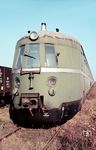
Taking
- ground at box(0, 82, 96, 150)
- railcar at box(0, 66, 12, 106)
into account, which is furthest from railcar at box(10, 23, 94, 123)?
railcar at box(0, 66, 12, 106)

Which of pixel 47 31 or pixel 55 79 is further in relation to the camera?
pixel 47 31

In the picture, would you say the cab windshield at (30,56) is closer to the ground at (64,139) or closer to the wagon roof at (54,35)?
the wagon roof at (54,35)

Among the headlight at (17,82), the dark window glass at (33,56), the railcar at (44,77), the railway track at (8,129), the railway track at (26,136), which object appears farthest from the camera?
the headlight at (17,82)

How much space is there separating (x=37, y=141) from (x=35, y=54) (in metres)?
3.36

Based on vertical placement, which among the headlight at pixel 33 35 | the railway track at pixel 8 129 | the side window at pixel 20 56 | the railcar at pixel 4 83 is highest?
the headlight at pixel 33 35

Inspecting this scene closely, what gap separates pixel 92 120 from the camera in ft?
41.1

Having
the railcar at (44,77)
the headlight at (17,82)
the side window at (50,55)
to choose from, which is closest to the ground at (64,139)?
the railcar at (44,77)

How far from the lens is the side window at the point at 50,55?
11430mm

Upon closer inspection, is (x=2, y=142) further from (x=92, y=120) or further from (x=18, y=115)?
(x=92, y=120)

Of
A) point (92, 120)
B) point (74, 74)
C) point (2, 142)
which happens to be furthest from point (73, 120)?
point (2, 142)

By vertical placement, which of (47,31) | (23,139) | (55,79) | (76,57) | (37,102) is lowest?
(23,139)

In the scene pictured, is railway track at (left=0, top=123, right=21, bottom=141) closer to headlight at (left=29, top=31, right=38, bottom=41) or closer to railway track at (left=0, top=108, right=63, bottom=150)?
railway track at (left=0, top=108, right=63, bottom=150)

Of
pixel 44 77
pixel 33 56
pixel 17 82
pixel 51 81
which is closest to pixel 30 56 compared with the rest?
pixel 33 56

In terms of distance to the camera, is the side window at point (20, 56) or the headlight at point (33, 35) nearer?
the headlight at point (33, 35)
